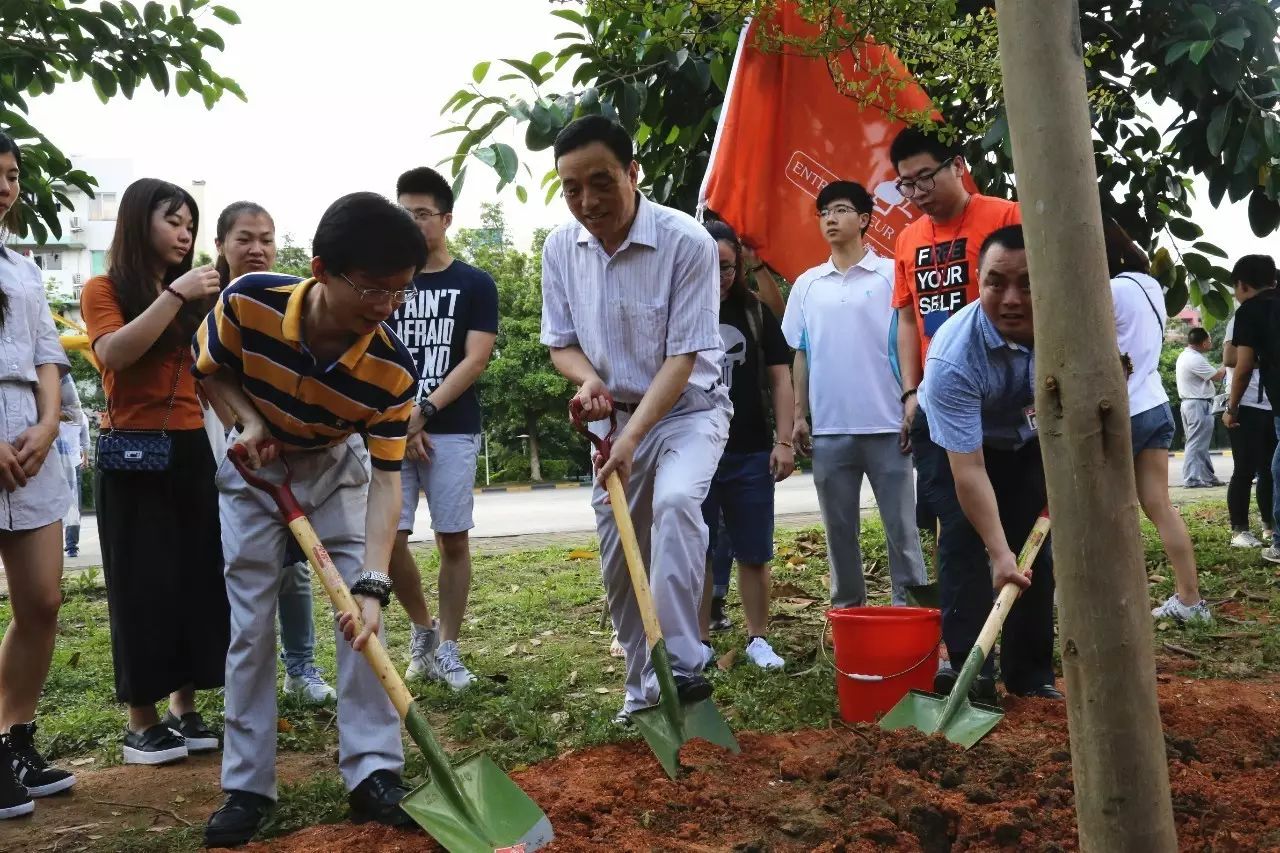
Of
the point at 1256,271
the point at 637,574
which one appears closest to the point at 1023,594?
the point at 637,574

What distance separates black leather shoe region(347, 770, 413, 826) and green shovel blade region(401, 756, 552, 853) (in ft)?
0.62

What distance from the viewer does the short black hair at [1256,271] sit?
6.98 m

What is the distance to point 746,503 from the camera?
4840 millimetres

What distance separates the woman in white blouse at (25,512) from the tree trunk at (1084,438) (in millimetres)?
2729

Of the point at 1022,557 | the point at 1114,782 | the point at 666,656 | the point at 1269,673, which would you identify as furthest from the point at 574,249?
the point at 1269,673

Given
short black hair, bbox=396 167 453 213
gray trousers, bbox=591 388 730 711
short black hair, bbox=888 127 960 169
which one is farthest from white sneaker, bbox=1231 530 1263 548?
short black hair, bbox=396 167 453 213

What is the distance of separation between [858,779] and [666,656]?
70 cm

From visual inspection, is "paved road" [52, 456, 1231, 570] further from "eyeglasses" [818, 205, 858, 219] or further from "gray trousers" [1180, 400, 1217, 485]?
"eyeglasses" [818, 205, 858, 219]

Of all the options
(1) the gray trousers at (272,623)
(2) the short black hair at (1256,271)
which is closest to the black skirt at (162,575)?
(1) the gray trousers at (272,623)

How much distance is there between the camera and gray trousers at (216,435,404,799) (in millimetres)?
3043

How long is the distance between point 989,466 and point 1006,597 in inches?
28.1

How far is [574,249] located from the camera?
3.87 m

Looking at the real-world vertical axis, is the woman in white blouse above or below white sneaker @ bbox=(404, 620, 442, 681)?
above

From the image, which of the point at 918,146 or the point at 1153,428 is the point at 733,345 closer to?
the point at 918,146
